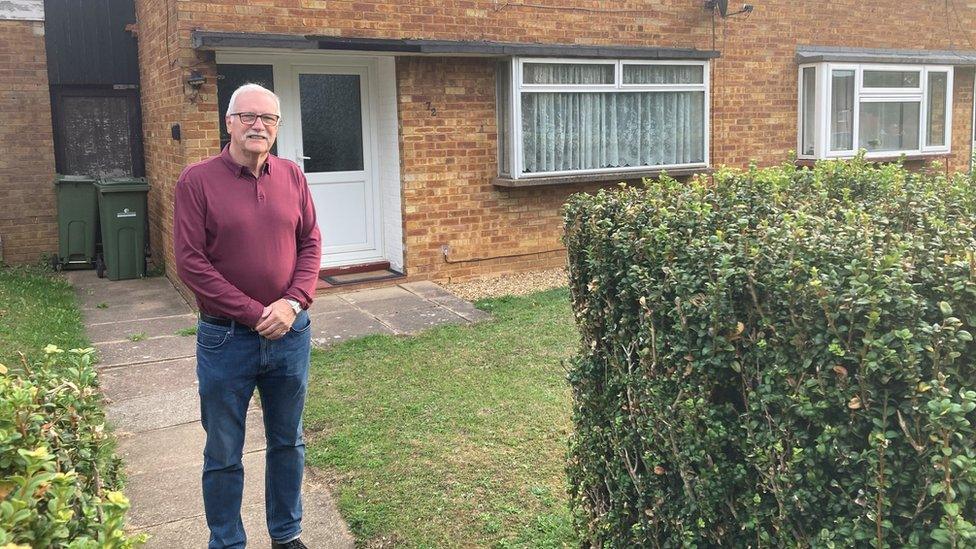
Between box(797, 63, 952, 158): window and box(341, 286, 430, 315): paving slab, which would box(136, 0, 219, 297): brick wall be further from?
box(797, 63, 952, 158): window

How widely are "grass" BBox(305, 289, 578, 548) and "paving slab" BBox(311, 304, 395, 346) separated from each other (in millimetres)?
260

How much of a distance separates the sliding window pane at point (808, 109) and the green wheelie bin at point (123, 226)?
28.9ft

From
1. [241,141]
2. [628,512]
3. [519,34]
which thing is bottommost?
[628,512]

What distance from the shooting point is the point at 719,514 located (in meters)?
2.63

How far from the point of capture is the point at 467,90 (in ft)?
30.8

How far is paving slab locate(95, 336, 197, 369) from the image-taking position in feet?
22.0

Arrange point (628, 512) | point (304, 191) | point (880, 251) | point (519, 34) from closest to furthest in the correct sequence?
point (880, 251), point (628, 512), point (304, 191), point (519, 34)

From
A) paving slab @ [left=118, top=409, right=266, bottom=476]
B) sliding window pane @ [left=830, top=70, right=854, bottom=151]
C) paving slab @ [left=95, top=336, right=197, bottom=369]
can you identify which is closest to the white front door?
paving slab @ [left=95, top=336, right=197, bottom=369]

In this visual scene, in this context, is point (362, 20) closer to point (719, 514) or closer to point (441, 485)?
point (441, 485)

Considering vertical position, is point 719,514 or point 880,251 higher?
point 880,251

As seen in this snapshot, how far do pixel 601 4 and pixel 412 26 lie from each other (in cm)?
250

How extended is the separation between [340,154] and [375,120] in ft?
1.82

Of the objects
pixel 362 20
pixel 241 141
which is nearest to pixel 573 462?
pixel 241 141

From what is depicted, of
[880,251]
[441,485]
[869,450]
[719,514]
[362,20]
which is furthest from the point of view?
[362,20]
